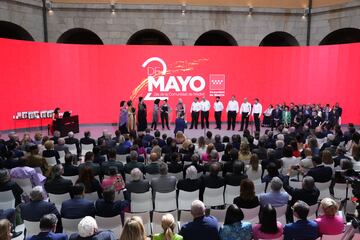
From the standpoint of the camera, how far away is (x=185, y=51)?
18625mm

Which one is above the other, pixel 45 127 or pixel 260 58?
pixel 260 58

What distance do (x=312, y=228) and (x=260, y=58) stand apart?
1560 centimetres

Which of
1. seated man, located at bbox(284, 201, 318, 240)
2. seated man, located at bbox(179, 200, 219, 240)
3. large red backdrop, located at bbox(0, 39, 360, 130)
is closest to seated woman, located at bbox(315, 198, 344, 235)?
seated man, located at bbox(284, 201, 318, 240)

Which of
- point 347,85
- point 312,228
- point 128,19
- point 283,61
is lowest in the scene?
point 312,228

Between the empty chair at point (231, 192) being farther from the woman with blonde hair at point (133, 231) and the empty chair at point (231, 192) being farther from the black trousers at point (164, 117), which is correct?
the black trousers at point (164, 117)

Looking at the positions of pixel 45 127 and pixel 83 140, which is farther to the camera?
pixel 45 127

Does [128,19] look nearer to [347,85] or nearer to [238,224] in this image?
[347,85]

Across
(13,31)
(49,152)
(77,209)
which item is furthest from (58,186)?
(13,31)

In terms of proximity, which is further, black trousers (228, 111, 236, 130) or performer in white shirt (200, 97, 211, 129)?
performer in white shirt (200, 97, 211, 129)

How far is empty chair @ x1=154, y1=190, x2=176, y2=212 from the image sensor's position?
6.36 meters

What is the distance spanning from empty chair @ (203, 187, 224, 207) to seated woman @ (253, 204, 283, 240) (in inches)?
79.4

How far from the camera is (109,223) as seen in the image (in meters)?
5.18

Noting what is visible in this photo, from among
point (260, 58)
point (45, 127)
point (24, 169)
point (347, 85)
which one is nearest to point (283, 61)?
point (260, 58)

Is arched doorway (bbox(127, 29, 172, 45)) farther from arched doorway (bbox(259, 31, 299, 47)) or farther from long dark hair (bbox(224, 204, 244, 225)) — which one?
long dark hair (bbox(224, 204, 244, 225))
